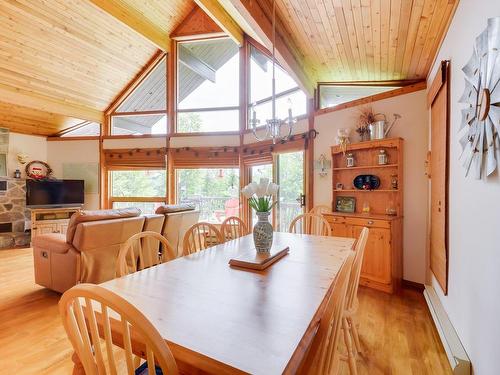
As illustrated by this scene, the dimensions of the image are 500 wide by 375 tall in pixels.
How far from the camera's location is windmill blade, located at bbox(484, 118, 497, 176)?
130cm

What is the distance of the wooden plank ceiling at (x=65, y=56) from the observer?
4.34 metres

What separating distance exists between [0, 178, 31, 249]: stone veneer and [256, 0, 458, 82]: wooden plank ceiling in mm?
6438

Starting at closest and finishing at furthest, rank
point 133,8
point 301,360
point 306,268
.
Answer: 1. point 301,360
2. point 306,268
3. point 133,8

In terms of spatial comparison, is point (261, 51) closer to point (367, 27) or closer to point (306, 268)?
point (367, 27)

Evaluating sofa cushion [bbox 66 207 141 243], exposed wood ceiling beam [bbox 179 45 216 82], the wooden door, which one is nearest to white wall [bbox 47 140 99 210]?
exposed wood ceiling beam [bbox 179 45 216 82]

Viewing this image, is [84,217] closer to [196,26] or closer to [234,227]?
[234,227]

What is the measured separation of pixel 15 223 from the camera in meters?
5.73

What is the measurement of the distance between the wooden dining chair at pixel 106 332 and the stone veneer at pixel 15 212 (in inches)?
253

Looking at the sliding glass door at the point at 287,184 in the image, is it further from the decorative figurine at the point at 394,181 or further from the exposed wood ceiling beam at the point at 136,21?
the exposed wood ceiling beam at the point at 136,21

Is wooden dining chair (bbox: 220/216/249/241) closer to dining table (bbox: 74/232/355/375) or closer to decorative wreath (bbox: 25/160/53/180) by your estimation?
dining table (bbox: 74/232/355/375)

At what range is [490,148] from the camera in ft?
4.40

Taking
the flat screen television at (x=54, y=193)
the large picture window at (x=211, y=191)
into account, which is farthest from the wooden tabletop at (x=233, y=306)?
the flat screen television at (x=54, y=193)

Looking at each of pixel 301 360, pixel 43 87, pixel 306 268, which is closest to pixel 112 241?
pixel 306 268

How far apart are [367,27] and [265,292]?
2688 mm
